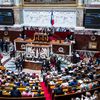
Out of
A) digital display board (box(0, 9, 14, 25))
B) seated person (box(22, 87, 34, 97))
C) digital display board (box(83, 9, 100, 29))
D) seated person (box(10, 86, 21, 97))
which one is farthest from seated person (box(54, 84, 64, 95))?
digital display board (box(0, 9, 14, 25))

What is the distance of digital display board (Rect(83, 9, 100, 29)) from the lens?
26406mm

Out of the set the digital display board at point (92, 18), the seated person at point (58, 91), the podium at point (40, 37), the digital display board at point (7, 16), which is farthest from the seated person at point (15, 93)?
the digital display board at point (7, 16)

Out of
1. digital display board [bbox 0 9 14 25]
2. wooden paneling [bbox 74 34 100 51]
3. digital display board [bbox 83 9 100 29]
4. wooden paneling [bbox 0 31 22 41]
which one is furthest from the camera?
wooden paneling [bbox 0 31 22 41]

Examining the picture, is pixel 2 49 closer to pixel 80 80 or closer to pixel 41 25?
pixel 41 25

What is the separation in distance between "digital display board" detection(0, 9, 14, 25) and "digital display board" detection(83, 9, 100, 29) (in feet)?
27.1

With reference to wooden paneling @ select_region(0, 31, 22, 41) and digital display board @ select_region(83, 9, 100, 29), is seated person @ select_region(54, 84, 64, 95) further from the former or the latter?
wooden paneling @ select_region(0, 31, 22, 41)

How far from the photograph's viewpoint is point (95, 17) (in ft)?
86.9

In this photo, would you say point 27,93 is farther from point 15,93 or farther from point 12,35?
point 12,35

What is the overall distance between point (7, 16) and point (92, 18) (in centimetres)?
942

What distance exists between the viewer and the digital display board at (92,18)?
2641cm

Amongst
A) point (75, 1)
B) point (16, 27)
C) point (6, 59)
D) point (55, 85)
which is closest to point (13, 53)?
point (6, 59)

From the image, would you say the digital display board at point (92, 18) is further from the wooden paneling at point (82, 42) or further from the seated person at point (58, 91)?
the seated person at point (58, 91)

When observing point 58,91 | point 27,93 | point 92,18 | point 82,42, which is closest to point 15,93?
point 27,93

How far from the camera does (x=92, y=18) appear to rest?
26594 millimetres
